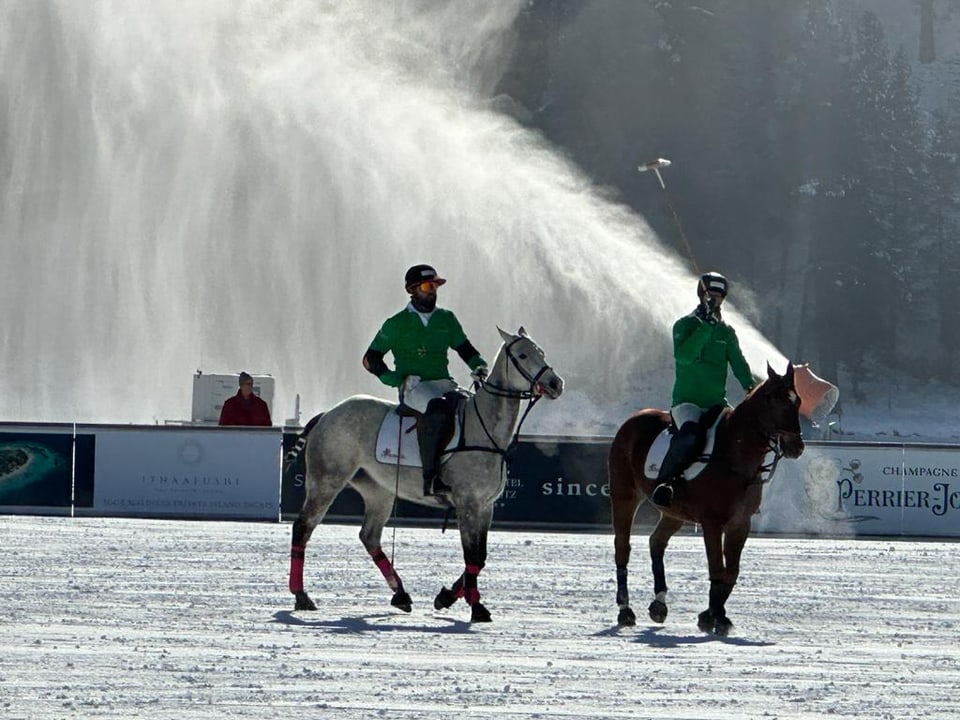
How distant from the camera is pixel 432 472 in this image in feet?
41.4

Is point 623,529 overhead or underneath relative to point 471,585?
overhead

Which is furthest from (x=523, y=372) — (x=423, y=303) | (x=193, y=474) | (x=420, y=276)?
(x=193, y=474)

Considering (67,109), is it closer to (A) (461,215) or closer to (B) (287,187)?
A: (B) (287,187)

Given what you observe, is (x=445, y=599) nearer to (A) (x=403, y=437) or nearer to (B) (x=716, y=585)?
(A) (x=403, y=437)

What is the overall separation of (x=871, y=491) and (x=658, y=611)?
11.2 metres

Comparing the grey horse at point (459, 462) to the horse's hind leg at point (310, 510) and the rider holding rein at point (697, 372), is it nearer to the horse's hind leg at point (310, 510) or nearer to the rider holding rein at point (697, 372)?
the horse's hind leg at point (310, 510)

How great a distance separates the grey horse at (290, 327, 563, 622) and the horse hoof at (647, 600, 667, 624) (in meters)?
1.28

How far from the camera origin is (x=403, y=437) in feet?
42.2

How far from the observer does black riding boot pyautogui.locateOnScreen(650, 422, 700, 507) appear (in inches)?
486

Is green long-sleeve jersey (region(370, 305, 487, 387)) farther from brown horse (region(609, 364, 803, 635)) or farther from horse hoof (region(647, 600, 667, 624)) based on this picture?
horse hoof (region(647, 600, 667, 624))

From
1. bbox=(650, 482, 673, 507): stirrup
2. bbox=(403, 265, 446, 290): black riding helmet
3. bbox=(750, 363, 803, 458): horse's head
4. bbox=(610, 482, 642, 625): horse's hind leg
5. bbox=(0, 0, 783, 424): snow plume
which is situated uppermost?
bbox=(0, 0, 783, 424): snow plume

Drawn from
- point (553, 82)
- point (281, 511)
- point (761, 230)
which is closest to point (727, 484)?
point (281, 511)

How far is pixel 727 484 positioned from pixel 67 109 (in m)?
42.9

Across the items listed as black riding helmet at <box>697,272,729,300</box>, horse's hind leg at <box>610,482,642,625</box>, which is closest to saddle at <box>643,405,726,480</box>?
horse's hind leg at <box>610,482,642,625</box>
